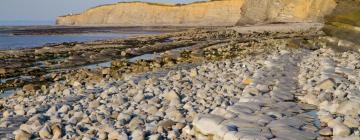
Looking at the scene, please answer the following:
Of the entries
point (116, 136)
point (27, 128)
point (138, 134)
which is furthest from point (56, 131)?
point (138, 134)

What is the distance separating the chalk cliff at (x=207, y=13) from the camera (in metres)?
72.6

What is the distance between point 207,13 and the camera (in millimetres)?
110312

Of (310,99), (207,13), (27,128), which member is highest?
(310,99)

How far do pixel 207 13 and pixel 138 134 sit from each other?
103 m

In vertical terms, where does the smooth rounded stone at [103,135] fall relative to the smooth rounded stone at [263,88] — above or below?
below

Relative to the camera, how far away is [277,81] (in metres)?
12.8

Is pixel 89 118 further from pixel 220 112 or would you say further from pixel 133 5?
pixel 133 5

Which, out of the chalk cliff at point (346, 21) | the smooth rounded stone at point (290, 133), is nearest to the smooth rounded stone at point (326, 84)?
the smooth rounded stone at point (290, 133)

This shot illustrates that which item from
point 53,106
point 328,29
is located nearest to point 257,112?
point 53,106

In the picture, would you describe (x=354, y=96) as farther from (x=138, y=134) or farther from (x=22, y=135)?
(x=22, y=135)

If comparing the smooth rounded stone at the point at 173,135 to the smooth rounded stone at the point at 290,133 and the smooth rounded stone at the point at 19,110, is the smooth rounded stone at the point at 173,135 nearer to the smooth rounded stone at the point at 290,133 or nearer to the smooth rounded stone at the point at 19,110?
the smooth rounded stone at the point at 290,133

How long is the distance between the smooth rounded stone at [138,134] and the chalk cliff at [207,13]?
45243 millimetres

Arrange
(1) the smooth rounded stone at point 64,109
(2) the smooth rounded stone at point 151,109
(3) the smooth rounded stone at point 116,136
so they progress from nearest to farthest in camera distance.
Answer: (3) the smooth rounded stone at point 116,136, (2) the smooth rounded stone at point 151,109, (1) the smooth rounded stone at point 64,109

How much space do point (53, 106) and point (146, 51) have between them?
68.2ft
